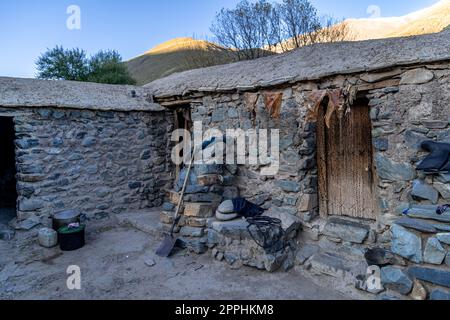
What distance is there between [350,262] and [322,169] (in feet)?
4.30

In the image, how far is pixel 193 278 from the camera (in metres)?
3.77

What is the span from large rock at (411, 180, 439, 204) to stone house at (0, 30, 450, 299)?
0.01m

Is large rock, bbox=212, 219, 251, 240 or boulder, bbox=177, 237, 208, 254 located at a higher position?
large rock, bbox=212, 219, 251, 240

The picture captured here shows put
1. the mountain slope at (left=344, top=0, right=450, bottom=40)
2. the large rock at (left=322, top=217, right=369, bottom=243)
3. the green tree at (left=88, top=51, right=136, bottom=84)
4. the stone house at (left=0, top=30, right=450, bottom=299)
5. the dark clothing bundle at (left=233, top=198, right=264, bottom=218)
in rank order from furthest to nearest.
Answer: the green tree at (left=88, top=51, right=136, bottom=84), the mountain slope at (left=344, top=0, right=450, bottom=40), the dark clothing bundle at (left=233, top=198, right=264, bottom=218), the large rock at (left=322, top=217, right=369, bottom=243), the stone house at (left=0, top=30, right=450, bottom=299)

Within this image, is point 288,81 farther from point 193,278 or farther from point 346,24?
point 346,24

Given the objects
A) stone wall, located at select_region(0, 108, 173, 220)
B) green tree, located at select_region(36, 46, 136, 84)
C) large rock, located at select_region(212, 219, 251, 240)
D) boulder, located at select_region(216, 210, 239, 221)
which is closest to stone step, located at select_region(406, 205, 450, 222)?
large rock, located at select_region(212, 219, 251, 240)

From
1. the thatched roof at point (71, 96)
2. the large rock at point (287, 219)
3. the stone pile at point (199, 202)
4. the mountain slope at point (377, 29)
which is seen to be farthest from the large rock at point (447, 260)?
the mountain slope at point (377, 29)

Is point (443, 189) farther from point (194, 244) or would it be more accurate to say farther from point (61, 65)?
point (61, 65)

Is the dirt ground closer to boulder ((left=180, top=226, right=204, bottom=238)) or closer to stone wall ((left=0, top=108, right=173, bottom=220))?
boulder ((left=180, top=226, right=204, bottom=238))

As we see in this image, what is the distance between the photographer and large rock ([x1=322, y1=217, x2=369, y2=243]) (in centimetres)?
372

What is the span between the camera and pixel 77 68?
461 inches

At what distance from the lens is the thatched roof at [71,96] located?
5.18m

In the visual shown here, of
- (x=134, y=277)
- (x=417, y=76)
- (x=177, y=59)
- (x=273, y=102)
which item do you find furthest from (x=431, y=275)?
(x=177, y=59)

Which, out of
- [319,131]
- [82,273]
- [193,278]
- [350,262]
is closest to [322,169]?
[319,131]
